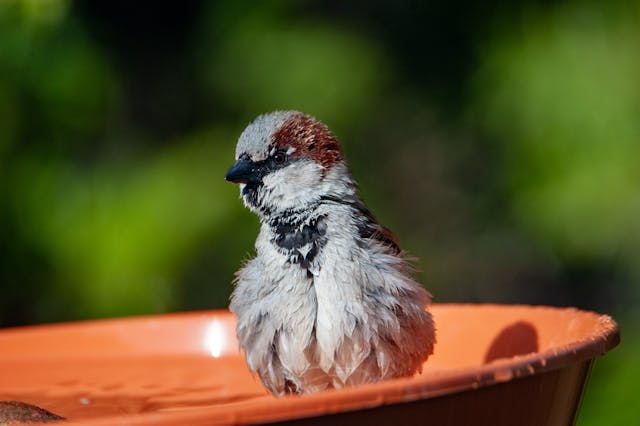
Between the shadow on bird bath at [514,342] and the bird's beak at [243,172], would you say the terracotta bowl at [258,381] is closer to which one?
the shadow on bird bath at [514,342]

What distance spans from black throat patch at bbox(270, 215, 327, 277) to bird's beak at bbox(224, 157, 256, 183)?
132 mm

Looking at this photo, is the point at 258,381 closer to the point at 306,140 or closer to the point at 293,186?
the point at 293,186

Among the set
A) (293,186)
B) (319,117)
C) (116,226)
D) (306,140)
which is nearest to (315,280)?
(293,186)

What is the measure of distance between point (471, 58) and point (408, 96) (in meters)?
0.38

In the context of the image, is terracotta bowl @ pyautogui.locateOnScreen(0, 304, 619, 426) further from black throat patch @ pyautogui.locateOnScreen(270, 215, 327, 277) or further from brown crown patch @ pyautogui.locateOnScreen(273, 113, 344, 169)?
brown crown patch @ pyautogui.locateOnScreen(273, 113, 344, 169)

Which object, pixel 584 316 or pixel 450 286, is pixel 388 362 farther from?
pixel 450 286

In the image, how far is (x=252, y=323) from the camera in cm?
207

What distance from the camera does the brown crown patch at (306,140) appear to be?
222 centimetres

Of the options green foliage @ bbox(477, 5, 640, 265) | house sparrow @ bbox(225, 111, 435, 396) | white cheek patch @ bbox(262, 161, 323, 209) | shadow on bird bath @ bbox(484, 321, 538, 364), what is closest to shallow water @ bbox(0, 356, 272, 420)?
house sparrow @ bbox(225, 111, 435, 396)

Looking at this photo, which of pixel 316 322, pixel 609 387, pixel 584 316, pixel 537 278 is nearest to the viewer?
pixel 584 316

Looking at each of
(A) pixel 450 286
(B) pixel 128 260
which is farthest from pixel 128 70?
(A) pixel 450 286

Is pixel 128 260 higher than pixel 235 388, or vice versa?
pixel 128 260

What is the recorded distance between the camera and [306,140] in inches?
Result: 87.7

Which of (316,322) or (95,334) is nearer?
(316,322)
